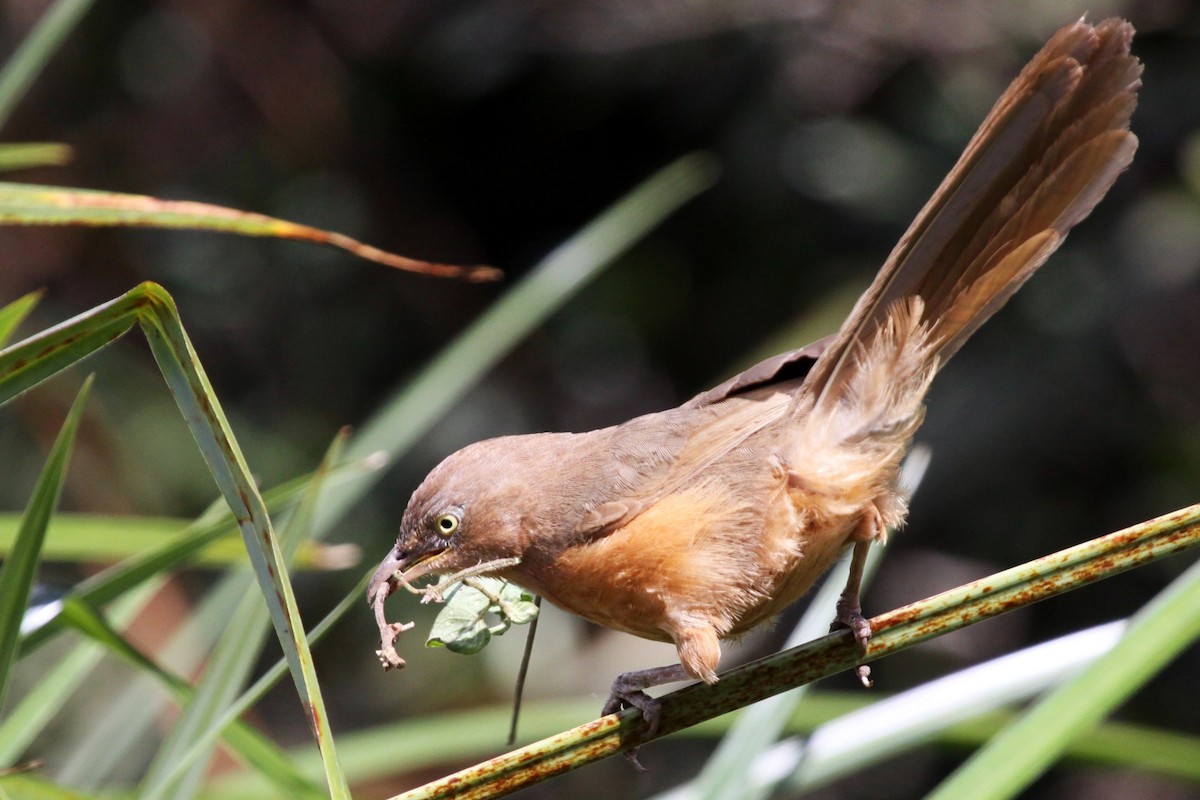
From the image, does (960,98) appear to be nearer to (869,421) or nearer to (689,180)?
(689,180)

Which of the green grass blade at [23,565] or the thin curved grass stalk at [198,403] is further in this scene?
the green grass blade at [23,565]

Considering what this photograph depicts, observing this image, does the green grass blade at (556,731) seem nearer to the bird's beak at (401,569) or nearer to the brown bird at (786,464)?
the brown bird at (786,464)

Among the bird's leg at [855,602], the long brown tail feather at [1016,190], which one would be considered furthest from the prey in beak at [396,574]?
the long brown tail feather at [1016,190]

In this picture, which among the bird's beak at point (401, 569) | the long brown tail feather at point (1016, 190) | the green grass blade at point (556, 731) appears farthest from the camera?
the green grass blade at point (556, 731)


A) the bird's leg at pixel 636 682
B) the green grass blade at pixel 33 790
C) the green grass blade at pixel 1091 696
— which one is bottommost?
the green grass blade at pixel 1091 696

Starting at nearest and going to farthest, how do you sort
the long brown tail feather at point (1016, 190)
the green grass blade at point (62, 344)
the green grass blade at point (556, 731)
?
the green grass blade at point (62, 344)
the long brown tail feather at point (1016, 190)
the green grass blade at point (556, 731)

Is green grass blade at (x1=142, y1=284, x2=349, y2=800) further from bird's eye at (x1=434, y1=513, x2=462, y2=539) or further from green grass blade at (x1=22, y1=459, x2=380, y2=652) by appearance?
bird's eye at (x1=434, y1=513, x2=462, y2=539)

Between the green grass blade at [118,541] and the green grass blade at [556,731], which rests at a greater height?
the green grass blade at [118,541]

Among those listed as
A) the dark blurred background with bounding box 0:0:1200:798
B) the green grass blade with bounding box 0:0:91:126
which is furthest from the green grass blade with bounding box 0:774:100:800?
the dark blurred background with bounding box 0:0:1200:798

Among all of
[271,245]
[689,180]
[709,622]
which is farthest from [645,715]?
[271,245]
